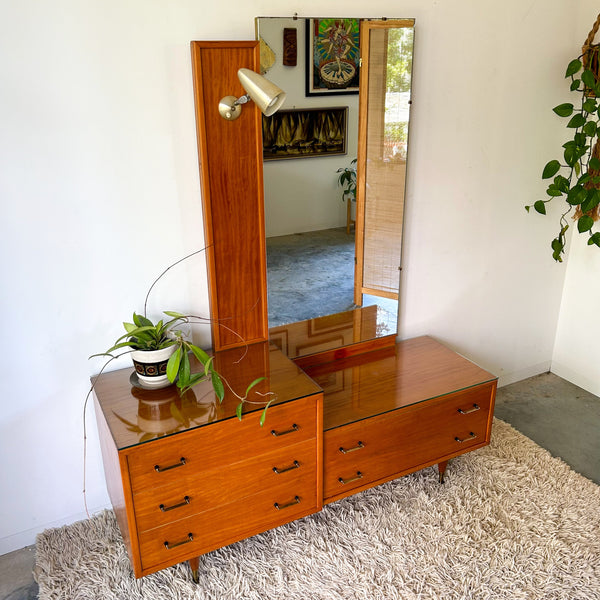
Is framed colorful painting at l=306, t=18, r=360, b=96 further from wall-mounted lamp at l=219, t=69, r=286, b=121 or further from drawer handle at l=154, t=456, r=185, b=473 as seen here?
drawer handle at l=154, t=456, r=185, b=473

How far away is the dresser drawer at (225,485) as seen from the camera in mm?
1837

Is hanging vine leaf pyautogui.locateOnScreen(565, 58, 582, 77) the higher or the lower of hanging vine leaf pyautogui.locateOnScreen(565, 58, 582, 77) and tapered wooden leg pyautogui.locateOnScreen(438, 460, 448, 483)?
the higher

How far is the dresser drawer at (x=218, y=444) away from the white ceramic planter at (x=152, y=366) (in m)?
0.26

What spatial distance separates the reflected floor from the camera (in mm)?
2312

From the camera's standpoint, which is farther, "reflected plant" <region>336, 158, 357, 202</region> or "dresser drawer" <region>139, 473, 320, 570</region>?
"reflected plant" <region>336, 158, 357, 202</region>

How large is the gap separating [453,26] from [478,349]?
1559 mm

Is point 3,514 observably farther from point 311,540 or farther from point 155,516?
point 311,540

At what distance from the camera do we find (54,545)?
86.6 inches

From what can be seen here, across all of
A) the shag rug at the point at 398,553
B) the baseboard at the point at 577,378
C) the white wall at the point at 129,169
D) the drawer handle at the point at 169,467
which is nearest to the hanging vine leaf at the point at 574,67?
the white wall at the point at 129,169

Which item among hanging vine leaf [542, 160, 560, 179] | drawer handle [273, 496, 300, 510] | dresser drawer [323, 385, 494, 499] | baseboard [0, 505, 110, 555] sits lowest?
baseboard [0, 505, 110, 555]

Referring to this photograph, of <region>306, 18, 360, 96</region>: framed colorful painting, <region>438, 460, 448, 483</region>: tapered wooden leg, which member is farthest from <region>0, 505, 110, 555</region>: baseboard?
<region>306, 18, 360, 96</region>: framed colorful painting

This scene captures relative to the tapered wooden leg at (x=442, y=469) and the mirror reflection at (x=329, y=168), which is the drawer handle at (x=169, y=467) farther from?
the tapered wooden leg at (x=442, y=469)

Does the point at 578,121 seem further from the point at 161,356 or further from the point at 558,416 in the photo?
the point at 161,356

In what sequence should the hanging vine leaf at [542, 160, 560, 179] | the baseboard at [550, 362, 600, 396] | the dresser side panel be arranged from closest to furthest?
the dresser side panel, the hanging vine leaf at [542, 160, 560, 179], the baseboard at [550, 362, 600, 396]
